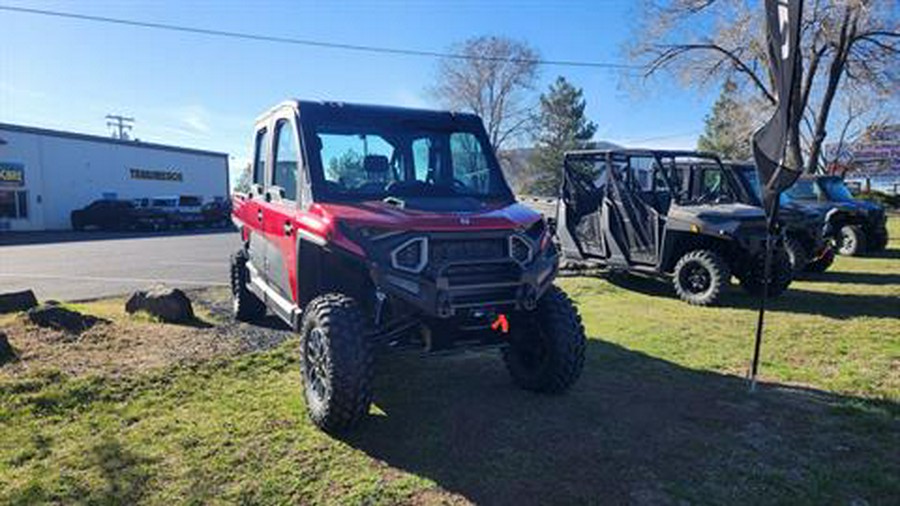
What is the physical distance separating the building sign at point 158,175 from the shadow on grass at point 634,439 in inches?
1494

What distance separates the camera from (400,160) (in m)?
5.25

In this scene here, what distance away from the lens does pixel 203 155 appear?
4462 centimetres

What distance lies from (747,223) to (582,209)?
2925mm

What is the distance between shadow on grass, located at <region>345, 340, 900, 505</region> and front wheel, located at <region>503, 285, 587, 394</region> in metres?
0.18

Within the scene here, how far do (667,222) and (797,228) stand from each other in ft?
10.6

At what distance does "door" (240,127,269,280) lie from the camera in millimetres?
5973

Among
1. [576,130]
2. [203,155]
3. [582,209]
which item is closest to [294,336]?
[582,209]

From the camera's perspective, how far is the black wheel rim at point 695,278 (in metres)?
9.12

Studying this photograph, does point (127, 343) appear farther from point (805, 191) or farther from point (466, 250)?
point (805, 191)

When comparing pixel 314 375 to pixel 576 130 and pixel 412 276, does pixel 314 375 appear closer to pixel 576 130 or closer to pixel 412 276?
pixel 412 276

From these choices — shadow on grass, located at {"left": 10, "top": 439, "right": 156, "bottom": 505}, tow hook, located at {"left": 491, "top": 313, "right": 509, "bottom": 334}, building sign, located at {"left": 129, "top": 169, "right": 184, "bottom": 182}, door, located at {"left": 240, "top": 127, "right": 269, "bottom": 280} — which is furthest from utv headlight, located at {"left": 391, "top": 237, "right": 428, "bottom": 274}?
building sign, located at {"left": 129, "top": 169, "right": 184, "bottom": 182}

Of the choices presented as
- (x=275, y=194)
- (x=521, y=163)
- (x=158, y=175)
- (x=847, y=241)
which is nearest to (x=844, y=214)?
(x=847, y=241)

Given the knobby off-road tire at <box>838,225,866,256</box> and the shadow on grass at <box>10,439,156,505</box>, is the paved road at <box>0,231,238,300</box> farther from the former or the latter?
the knobby off-road tire at <box>838,225,866,256</box>

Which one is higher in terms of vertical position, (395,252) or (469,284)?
(395,252)
